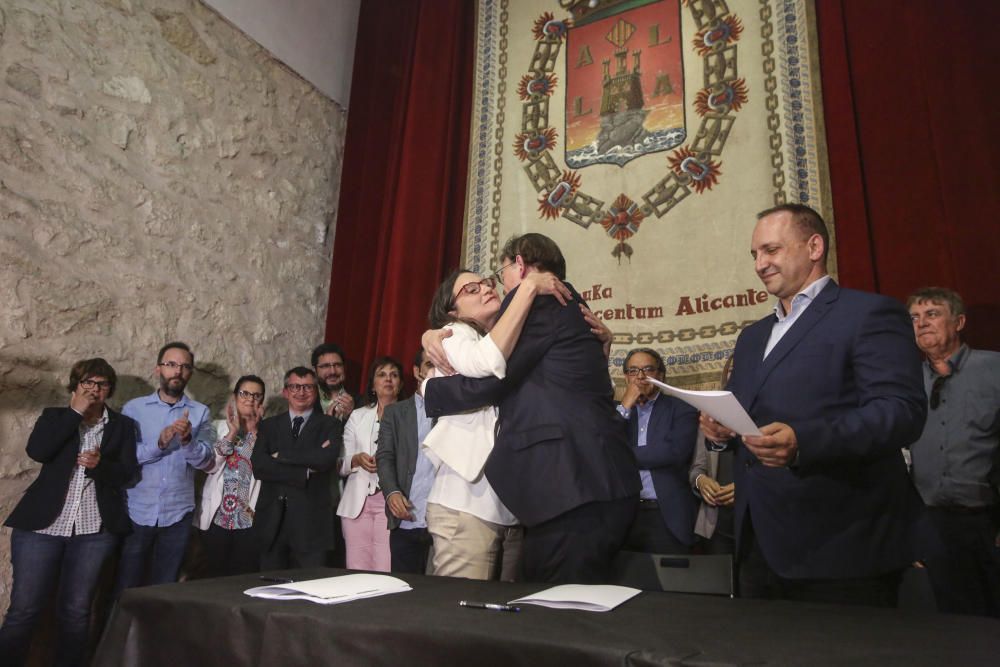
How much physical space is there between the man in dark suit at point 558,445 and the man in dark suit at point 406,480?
1.54 metres

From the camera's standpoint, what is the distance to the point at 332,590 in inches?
49.4

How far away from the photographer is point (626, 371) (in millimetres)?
3688

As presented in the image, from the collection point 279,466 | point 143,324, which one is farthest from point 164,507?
point 143,324

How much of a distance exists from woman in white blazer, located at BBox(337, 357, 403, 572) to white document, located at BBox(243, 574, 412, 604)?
2.22 metres

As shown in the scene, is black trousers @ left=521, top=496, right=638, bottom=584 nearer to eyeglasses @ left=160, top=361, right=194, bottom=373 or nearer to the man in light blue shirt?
the man in light blue shirt

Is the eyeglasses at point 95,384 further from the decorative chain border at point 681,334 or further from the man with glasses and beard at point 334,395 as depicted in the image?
the decorative chain border at point 681,334

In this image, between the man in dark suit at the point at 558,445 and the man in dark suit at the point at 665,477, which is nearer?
the man in dark suit at the point at 558,445

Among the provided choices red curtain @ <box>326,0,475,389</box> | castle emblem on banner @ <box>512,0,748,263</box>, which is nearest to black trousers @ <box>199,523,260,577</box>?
red curtain @ <box>326,0,475,389</box>

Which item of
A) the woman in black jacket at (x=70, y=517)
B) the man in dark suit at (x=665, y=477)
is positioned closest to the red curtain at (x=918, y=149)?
the man in dark suit at (x=665, y=477)

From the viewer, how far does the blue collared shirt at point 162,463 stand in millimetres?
3373

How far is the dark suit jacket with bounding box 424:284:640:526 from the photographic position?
164 centimetres

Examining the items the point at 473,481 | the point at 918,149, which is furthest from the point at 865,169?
the point at 473,481

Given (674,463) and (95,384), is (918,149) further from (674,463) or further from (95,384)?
(95,384)

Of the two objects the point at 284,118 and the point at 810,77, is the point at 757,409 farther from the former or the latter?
the point at 284,118
